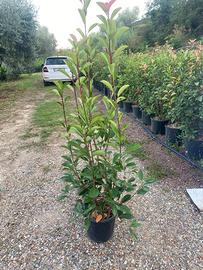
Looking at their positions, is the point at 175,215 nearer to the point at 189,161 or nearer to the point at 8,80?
the point at 189,161

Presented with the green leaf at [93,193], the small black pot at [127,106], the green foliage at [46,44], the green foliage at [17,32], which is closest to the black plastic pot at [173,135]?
the green leaf at [93,193]

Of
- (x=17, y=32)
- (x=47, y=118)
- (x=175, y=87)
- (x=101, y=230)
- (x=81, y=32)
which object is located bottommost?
(x=47, y=118)

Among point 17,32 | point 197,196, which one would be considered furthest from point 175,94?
point 17,32

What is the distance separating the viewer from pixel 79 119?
145 centimetres

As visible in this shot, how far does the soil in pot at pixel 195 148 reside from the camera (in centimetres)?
276

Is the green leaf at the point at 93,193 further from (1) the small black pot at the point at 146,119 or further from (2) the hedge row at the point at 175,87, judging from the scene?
(1) the small black pot at the point at 146,119

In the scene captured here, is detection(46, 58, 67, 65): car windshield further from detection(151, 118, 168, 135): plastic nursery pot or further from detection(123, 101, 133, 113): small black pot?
detection(151, 118, 168, 135): plastic nursery pot

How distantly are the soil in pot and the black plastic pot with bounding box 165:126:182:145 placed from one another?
344 mm

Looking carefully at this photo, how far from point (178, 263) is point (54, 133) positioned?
10.4 ft

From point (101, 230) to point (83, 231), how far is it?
0.24m

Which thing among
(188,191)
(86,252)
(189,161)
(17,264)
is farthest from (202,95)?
(17,264)

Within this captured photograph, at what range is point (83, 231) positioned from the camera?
1883 millimetres

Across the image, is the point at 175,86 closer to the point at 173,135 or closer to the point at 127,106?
the point at 173,135

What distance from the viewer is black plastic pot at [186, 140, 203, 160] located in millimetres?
2762
